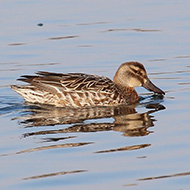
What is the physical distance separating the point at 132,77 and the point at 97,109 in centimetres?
124

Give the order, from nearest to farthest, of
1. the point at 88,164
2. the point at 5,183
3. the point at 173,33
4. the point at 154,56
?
the point at 5,183 → the point at 88,164 → the point at 154,56 → the point at 173,33

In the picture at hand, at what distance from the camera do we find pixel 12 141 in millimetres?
10789

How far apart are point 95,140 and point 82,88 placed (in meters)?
3.02

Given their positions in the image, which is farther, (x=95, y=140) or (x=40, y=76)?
(x=40, y=76)

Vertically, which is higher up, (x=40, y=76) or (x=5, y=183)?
(x=40, y=76)

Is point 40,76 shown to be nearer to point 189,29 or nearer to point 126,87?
point 126,87

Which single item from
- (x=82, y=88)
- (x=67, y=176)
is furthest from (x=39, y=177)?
(x=82, y=88)

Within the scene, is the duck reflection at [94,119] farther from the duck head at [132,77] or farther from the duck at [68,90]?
the duck head at [132,77]

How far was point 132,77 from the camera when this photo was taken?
14.2 m

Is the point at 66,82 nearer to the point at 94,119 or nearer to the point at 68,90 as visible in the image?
the point at 68,90

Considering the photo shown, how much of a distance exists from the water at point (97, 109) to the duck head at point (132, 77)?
339 millimetres

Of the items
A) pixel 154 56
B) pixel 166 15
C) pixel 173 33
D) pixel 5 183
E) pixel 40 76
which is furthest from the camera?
pixel 166 15

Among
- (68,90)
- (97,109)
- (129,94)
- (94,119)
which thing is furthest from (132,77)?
(94,119)

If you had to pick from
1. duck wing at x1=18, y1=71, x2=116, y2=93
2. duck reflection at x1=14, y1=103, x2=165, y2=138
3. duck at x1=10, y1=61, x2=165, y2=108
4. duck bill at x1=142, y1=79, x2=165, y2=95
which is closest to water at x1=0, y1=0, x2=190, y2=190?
duck reflection at x1=14, y1=103, x2=165, y2=138
